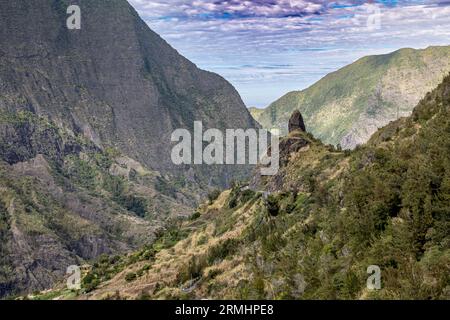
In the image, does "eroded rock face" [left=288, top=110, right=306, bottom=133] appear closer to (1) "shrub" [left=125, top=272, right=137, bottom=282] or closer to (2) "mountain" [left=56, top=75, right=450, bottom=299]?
(2) "mountain" [left=56, top=75, right=450, bottom=299]

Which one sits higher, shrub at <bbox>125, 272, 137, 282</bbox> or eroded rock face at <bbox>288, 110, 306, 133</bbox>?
eroded rock face at <bbox>288, 110, 306, 133</bbox>

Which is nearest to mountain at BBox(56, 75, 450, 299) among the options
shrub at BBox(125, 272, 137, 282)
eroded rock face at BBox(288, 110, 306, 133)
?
shrub at BBox(125, 272, 137, 282)

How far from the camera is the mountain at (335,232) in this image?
37.3m

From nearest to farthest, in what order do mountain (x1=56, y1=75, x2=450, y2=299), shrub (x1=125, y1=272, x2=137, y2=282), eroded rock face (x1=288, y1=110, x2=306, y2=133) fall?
1. mountain (x1=56, y1=75, x2=450, y2=299)
2. shrub (x1=125, y1=272, x2=137, y2=282)
3. eroded rock face (x1=288, y1=110, x2=306, y2=133)

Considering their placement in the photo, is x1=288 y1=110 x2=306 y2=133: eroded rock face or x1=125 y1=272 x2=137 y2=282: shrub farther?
x1=288 y1=110 x2=306 y2=133: eroded rock face

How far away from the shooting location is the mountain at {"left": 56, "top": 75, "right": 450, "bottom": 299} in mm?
37344

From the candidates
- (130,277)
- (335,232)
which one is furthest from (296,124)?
(335,232)

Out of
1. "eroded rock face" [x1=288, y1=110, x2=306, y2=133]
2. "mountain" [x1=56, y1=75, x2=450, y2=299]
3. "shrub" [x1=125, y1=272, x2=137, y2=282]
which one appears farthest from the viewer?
"eroded rock face" [x1=288, y1=110, x2=306, y2=133]

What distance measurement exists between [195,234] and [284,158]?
28393 millimetres

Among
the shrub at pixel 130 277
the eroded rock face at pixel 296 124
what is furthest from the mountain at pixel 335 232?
the eroded rock face at pixel 296 124

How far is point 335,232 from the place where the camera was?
5378 cm

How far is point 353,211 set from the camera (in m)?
50.5

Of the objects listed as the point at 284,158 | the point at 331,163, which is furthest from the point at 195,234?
the point at 331,163

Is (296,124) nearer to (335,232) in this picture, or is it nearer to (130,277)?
(130,277)
